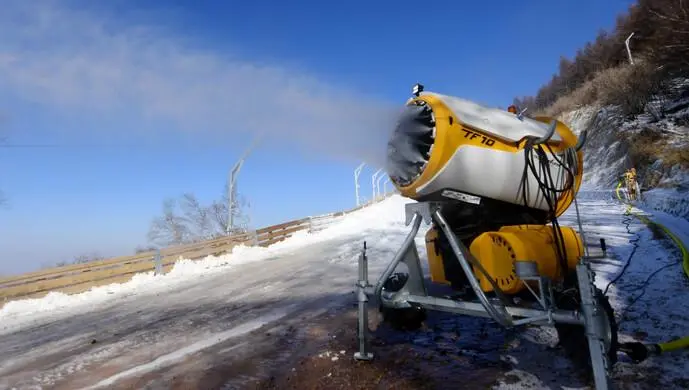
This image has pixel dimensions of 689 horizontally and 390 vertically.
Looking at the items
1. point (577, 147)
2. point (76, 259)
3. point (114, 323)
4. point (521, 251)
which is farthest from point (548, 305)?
point (76, 259)

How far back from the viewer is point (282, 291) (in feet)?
29.3

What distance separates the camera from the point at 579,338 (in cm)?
372

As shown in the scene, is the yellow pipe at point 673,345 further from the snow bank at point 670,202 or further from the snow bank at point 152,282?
the snow bank at point 152,282

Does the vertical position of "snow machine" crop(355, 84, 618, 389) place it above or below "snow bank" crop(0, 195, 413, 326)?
above

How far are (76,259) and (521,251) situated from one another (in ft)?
117

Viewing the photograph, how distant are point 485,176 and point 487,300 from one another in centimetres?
117

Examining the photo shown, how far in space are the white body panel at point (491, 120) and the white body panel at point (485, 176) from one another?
190 millimetres

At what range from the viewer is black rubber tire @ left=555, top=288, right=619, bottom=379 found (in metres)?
3.09

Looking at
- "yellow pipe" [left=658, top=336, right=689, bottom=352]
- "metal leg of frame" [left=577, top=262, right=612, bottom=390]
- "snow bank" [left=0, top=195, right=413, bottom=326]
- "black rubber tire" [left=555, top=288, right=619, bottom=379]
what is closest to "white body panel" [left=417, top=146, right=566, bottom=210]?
"black rubber tire" [left=555, top=288, right=619, bottom=379]

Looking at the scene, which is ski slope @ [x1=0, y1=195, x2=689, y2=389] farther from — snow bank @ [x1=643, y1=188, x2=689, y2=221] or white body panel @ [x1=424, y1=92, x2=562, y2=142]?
white body panel @ [x1=424, y1=92, x2=562, y2=142]

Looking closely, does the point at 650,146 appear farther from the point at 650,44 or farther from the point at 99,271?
the point at 99,271

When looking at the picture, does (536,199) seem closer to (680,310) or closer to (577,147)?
(577,147)

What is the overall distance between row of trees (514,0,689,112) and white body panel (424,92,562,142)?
7851mm

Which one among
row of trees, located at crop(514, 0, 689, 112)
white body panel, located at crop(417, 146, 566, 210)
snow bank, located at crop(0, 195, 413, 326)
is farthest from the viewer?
row of trees, located at crop(514, 0, 689, 112)
